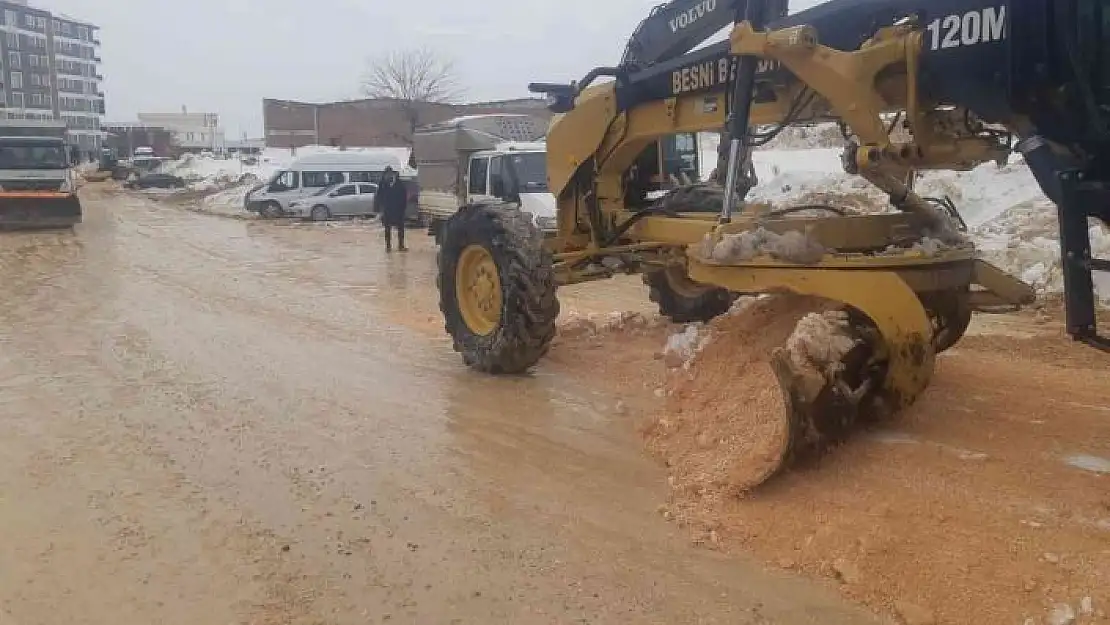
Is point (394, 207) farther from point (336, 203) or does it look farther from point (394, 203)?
point (336, 203)

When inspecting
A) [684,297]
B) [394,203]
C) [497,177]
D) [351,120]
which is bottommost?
[684,297]

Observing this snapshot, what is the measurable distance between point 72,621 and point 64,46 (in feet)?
402

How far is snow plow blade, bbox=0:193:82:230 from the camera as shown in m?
22.6

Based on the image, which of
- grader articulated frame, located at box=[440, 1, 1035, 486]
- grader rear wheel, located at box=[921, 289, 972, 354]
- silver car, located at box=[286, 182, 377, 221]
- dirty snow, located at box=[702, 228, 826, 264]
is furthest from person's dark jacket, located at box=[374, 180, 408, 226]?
grader rear wheel, located at box=[921, 289, 972, 354]

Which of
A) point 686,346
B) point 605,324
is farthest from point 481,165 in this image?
point 686,346

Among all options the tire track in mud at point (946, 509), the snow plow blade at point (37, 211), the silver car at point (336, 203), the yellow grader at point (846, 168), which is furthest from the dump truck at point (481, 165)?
the tire track in mud at point (946, 509)

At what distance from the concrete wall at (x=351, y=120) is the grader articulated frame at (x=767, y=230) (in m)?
44.6

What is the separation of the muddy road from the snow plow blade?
14666 millimetres

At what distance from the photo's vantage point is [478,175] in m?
17.3

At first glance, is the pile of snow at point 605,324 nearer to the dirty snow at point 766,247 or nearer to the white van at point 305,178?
the dirty snow at point 766,247

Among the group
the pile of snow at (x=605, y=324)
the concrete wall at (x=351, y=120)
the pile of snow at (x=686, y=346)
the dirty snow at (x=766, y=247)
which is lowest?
the pile of snow at (x=605, y=324)

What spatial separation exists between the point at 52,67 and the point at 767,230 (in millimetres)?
117831

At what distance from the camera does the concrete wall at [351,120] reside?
55.8 meters

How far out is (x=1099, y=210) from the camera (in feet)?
13.0
